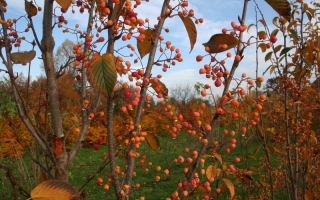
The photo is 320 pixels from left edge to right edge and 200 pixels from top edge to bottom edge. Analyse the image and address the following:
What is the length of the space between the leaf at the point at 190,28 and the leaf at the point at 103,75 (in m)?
0.34

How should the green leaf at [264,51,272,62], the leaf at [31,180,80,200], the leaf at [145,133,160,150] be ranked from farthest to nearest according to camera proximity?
the green leaf at [264,51,272,62] → the leaf at [145,133,160,150] → the leaf at [31,180,80,200]

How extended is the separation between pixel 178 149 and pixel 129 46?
952cm

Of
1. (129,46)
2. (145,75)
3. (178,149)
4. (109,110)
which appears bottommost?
(178,149)

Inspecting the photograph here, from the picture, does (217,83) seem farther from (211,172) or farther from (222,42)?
(211,172)

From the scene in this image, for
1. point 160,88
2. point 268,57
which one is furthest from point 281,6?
point 268,57

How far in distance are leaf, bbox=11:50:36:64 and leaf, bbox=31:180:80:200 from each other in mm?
Result: 460

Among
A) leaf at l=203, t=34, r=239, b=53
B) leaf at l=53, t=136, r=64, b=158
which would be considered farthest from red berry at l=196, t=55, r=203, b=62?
leaf at l=53, t=136, r=64, b=158

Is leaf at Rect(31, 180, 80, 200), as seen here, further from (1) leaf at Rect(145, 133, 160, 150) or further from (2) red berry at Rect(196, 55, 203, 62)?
(2) red berry at Rect(196, 55, 203, 62)

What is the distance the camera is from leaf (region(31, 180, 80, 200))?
2.59 ft

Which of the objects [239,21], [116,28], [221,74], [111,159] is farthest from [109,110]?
[239,21]

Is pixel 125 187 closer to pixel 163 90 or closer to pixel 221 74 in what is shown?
pixel 163 90

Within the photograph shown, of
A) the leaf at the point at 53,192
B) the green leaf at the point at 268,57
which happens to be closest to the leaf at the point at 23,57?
the leaf at the point at 53,192

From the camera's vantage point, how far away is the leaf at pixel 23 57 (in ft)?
3.38

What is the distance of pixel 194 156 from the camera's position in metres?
0.94
